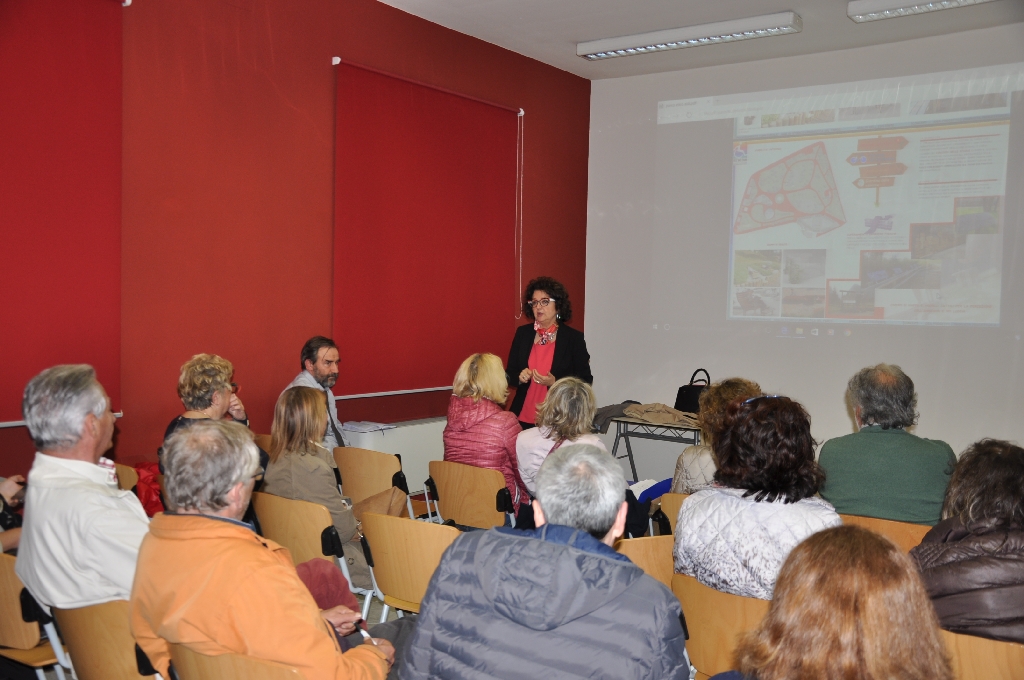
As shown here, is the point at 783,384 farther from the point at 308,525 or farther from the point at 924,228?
the point at 308,525

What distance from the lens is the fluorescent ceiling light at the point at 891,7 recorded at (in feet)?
16.8

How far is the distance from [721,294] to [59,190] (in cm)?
482

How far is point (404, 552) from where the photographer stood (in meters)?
2.78

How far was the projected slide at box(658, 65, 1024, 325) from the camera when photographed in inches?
225

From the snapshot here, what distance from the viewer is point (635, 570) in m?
1.61

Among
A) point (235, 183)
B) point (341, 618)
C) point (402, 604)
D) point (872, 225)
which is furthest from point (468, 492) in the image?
point (872, 225)

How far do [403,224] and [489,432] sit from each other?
2329 mm

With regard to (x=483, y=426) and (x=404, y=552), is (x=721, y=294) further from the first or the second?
(x=404, y=552)

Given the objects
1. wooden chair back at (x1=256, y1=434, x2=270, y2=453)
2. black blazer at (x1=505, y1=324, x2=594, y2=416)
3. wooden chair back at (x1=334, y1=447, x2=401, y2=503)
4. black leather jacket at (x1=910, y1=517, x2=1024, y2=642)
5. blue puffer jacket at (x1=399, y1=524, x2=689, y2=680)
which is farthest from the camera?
black blazer at (x1=505, y1=324, x2=594, y2=416)

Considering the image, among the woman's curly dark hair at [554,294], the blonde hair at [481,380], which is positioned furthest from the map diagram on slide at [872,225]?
the blonde hair at [481,380]

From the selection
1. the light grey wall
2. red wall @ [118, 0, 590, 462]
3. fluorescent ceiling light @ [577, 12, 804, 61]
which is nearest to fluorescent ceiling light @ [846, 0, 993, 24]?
fluorescent ceiling light @ [577, 12, 804, 61]

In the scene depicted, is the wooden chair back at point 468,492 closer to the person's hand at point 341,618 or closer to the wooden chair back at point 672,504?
the wooden chair back at point 672,504

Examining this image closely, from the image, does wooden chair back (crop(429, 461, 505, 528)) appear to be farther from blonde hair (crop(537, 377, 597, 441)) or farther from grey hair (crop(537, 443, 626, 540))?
grey hair (crop(537, 443, 626, 540))

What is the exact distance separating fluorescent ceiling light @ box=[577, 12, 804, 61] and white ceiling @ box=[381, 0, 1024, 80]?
0.16ft
